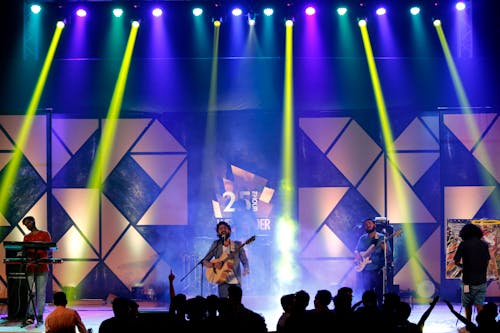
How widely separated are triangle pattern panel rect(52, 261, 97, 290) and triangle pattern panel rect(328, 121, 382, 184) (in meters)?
4.71

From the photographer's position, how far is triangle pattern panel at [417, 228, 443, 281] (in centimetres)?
1270

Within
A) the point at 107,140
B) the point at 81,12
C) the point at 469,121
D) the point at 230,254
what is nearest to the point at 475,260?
the point at 230,254

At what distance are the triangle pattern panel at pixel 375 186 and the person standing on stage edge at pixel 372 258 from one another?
2.14 m

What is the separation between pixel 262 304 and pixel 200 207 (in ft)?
7.03

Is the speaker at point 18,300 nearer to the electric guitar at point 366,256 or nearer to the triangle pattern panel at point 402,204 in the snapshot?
the electric guitar at point 366,256

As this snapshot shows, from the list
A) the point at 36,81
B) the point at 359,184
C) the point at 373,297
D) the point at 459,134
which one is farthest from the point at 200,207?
the point at 373,297

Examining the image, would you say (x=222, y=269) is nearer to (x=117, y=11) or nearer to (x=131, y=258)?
(x=131, y=258)

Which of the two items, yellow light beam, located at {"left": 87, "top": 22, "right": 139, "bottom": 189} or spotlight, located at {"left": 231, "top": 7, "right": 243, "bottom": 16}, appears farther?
yellow light beam, located at {"left": 87, "top": 22, "right": 139, "bottom": 189}

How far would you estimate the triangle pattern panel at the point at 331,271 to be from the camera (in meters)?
12.8

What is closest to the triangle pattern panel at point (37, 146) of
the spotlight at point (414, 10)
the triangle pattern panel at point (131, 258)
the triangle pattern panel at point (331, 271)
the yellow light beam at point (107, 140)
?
the yellow light beam at point (107, 140)

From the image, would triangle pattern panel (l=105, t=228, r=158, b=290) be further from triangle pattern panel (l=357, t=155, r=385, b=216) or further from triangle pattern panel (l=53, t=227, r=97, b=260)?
triangle pattern panel (l=357, t=155, r=385, b=216)

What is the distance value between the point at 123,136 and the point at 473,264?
21.5 ft

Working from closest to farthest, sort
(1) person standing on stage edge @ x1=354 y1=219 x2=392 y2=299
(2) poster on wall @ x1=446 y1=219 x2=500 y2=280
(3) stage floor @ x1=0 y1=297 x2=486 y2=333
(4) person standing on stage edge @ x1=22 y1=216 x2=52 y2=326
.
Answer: (3) stage floor @ x1=0 y1=297 x2=486 y2=333 < (4) person standing on stage edge @ x1=22 y1=216 x2=52 y2=326 < (1) person standing on stage edge @ x1=354 y1=219 x2=392 y2=299 < (2) poster on wall @ x1=446 y1=219 x2=500 y2=280

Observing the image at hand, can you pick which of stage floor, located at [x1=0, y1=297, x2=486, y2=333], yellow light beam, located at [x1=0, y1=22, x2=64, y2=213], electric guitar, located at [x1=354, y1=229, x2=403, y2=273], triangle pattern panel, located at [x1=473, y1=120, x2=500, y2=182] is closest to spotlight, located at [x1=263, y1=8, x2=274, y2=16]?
yellow light beam, located at [x1=0, y1=22, x2=64, y2=213]
